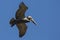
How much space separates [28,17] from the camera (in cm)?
493

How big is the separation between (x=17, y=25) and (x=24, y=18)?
0.41 meters

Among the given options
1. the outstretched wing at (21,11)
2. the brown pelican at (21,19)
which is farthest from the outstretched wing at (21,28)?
the outstretched wing at (21,11)

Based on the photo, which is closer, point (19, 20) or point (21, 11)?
point (19, 20)

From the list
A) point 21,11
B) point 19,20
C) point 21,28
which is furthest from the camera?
point 21,28

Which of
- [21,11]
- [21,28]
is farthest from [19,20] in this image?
[21,28]

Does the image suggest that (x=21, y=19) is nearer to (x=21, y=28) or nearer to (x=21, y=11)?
(x=21, y=11)

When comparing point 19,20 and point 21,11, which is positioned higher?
point 21,11

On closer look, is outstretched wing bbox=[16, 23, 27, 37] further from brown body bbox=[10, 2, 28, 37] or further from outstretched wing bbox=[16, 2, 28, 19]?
outstretched wing bbox=[16, 2, 28, 19]

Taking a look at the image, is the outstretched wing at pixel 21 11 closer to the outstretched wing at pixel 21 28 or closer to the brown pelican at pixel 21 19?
the brown pelican at pixel 21 19

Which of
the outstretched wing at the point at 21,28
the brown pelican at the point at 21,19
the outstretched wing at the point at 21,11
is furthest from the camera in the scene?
the outstretched wing at the point at 21,28

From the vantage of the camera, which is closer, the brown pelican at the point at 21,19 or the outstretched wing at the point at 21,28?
the brown pelican at the point at 21,19

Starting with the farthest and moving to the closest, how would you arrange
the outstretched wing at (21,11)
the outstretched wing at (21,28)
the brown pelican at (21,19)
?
1. the outstretched wing at (21,28)
2. the outstretched wing at (21,11)
3. the brown pelican at (21,19)

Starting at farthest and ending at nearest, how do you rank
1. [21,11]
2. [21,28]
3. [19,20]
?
[21,28] → [21,11] → [19,20]

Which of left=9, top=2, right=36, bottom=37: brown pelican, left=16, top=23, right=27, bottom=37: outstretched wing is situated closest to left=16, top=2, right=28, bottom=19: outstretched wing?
left=9, top=2, right=36, bottom=37: brown pelican
